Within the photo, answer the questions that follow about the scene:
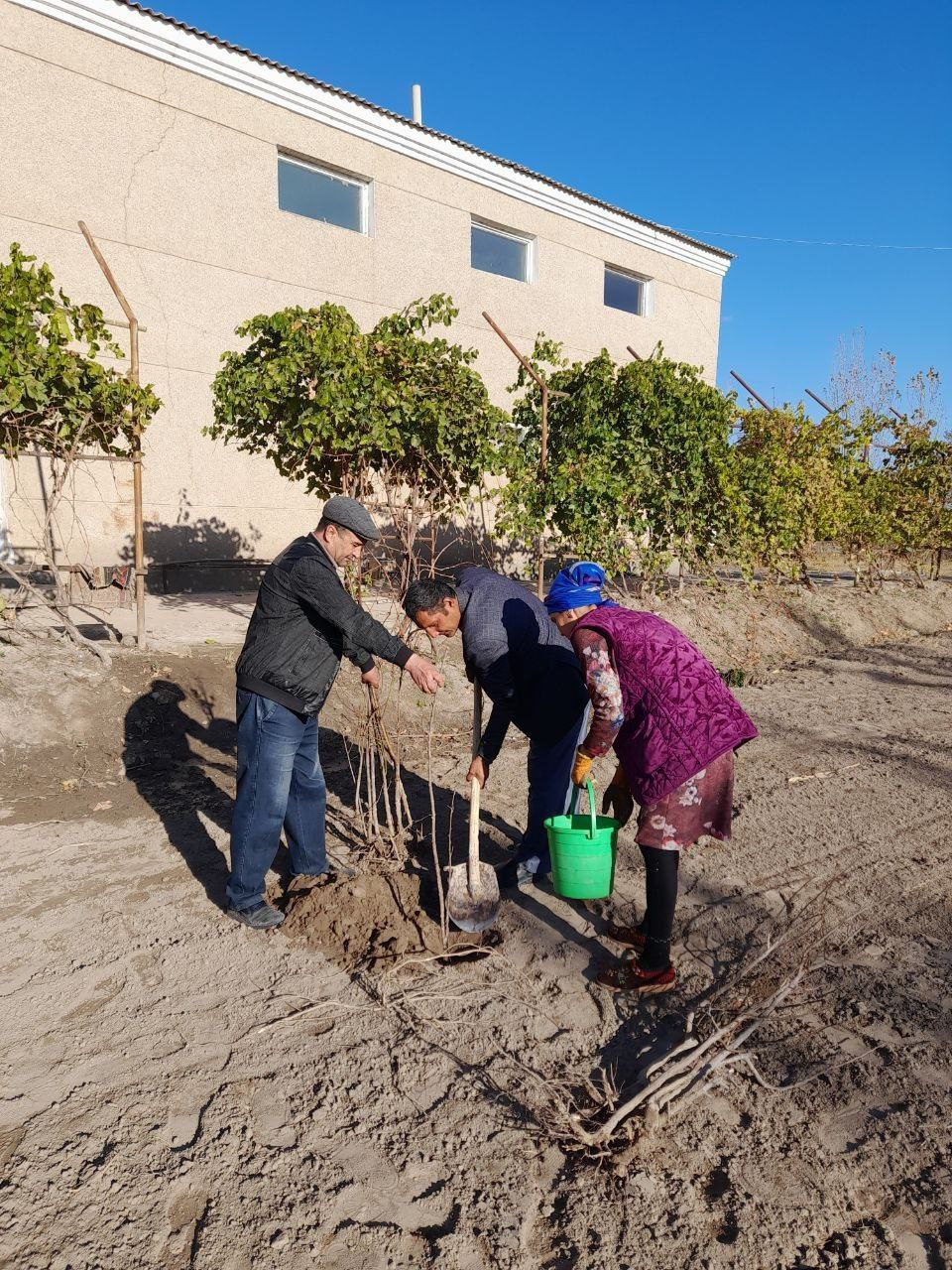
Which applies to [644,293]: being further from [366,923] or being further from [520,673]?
[366,923]

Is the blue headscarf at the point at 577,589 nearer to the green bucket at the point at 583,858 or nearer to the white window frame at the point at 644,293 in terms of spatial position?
the green bucket at the point at 583,858

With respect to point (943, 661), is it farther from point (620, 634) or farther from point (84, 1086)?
point (84, 1086)

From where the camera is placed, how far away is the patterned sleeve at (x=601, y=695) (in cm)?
286

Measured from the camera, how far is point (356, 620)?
323 centimetres

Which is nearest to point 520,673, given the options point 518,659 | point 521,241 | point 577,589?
point 518,659

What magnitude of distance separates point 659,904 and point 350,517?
1876 millimetres

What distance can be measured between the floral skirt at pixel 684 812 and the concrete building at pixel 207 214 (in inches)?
300

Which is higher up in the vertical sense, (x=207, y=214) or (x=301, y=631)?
(x=207, y=214)

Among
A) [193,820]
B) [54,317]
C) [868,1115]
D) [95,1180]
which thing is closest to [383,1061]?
[95,1180]

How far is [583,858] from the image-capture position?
10.1 feet

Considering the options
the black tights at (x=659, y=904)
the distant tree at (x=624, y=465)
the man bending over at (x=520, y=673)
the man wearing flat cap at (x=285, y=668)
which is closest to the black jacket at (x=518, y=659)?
the man bending over at (x=520, y=673)

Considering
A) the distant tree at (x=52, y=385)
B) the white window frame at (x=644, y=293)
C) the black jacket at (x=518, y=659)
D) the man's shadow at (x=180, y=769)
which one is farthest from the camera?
the white window frame at (x=644, y=293)

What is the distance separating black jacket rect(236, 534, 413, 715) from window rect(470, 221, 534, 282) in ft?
38.2

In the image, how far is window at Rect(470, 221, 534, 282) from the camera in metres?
13.5
